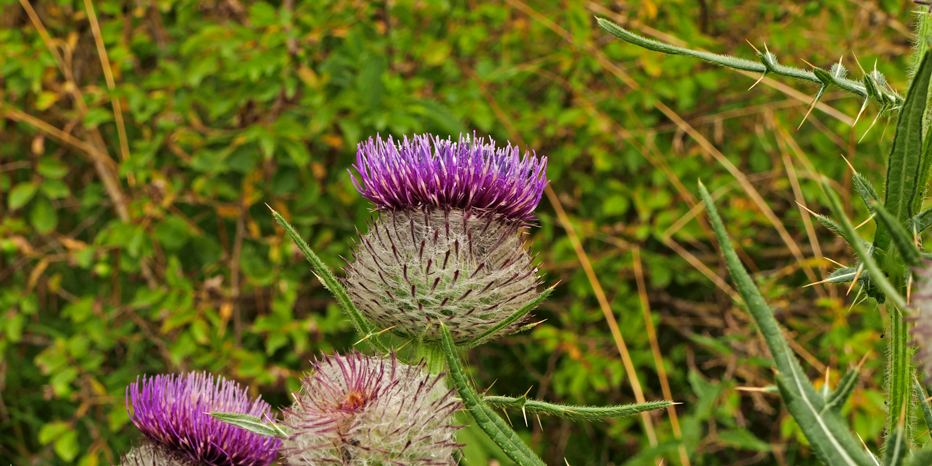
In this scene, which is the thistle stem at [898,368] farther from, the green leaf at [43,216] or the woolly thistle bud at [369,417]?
the green leaf at [43,216]

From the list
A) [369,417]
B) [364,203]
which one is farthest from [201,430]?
[364,203]

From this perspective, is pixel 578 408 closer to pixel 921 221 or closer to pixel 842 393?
pixel 842 393

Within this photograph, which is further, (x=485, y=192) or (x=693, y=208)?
(x=693, y=208)

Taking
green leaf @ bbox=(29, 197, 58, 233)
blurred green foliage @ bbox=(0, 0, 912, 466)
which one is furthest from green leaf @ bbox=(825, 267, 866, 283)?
green leaf @ bbox=(29, 197, 58, 233)

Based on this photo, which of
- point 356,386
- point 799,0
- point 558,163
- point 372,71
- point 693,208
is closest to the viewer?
point 356,386

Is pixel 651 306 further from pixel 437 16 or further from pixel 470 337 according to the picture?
pixel 470 337

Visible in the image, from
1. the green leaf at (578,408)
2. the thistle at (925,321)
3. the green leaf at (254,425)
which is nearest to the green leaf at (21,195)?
the green leaf at (254,425)

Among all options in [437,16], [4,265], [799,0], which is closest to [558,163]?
[437,16]
